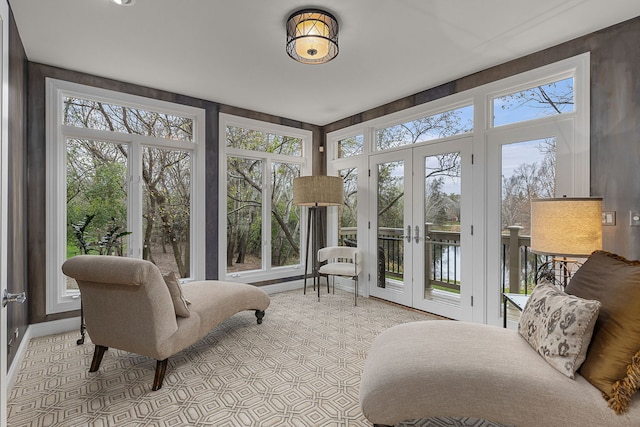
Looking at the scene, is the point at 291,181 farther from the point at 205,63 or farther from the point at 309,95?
the point at 205,63

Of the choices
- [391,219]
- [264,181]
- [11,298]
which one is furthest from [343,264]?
[11,298]

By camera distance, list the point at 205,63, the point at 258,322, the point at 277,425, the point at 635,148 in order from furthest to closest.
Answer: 1. the point at 258,322
2. the point at 205,63
3. the point at 635,148
4. the point at 277,425

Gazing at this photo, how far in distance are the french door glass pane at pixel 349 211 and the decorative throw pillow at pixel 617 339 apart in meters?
3.50

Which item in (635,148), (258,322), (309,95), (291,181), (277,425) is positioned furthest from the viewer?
(291,181)

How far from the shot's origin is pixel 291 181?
17.4 feet

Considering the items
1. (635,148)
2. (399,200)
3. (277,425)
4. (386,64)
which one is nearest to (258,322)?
(277,425)

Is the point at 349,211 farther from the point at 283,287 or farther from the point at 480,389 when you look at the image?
the point at 480,389

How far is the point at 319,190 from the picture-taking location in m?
4.43

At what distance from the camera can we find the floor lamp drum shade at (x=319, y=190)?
4430mm

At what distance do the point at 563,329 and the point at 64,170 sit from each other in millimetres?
4362

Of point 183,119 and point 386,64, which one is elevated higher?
point 386,64

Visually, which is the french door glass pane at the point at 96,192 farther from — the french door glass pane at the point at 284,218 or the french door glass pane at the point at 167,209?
the french door glass pane at the point at 284,218

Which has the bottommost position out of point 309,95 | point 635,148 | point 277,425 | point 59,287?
point 277,425

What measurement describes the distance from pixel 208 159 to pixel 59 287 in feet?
7.02
